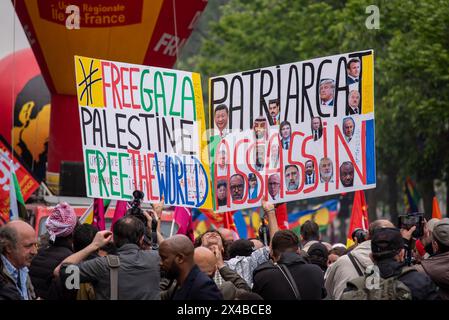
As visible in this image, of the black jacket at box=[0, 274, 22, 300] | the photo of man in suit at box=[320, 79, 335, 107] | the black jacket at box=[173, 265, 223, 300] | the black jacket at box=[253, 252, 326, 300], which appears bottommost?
the black jacket at box=[253, 252, 326, 300]

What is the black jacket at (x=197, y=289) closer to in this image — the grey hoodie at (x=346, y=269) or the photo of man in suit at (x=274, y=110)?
the grey hoodie at (x=346, y=269)

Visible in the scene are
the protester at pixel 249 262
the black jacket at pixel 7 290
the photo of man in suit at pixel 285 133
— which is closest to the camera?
the black jacket at pixel 7 290

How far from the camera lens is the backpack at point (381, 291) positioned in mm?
7672

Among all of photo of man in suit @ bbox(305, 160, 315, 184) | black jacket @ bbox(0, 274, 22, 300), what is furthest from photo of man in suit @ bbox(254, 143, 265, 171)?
black jacket @ bbox(0, 274, 22, 300)

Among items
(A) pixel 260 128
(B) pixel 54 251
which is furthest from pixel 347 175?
(B) pixel 54 251

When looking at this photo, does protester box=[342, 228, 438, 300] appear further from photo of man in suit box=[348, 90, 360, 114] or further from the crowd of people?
photo of man in suit box=[348, 90, 360, 114]

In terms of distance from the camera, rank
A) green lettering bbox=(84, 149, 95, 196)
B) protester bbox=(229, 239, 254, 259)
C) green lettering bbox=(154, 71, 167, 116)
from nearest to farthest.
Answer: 1. protester bbox=(229, 239, 254, 259)
2. green lettering bbox=(84, 149, 95, 196)
3. green lettering bbox=(154, 71, 167, 116)

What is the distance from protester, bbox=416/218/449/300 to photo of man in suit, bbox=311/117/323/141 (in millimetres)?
3524

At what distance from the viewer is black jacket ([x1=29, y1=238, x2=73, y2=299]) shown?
9.67 meters

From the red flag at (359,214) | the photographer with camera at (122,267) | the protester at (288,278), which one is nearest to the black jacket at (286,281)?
the protester at (288,278)

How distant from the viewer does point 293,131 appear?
12.9 m

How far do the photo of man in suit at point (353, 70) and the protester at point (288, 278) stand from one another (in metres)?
3.47
